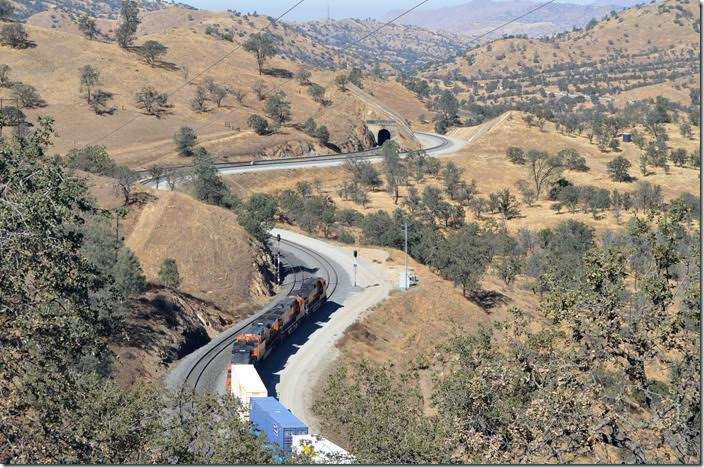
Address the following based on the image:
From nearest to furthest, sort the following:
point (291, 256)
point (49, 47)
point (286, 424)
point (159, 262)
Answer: point (286, 424) → point (159, 262) → point (291, 256) → point (49, 47)

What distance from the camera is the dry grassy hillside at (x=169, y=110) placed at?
120938mm

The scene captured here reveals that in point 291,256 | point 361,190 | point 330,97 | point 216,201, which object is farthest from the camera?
point 330,97

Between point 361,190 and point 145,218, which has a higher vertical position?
point 145,218

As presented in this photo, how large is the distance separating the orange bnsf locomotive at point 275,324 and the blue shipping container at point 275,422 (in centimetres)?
829

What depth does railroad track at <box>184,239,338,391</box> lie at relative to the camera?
47.8m

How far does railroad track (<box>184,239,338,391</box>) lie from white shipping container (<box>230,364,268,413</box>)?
2743mm

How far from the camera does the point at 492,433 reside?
2262cm

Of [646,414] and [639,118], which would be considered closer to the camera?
[646,414]

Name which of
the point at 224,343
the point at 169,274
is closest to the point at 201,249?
the point at 169,274

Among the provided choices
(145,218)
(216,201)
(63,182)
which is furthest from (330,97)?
(63,182)

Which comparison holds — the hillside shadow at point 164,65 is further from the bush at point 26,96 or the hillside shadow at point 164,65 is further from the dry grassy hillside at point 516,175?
the dry grassy hillside at point 516,175

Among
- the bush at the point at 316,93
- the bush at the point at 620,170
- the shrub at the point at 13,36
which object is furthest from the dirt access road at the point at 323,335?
the shrub at the point at 13,36

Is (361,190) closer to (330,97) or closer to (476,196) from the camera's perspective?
(476,196)

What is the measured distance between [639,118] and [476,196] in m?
68.2
